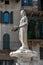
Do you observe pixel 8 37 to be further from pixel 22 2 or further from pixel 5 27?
pixel 22 2

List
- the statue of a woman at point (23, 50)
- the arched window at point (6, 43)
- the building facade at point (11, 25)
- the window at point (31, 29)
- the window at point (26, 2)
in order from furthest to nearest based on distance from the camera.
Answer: the window at point (26, 2) < the arched window at point (6, 43) < the building facade at point (11, 25) < the window at point (31, 29) < the statue of a woman at point (23, 50)

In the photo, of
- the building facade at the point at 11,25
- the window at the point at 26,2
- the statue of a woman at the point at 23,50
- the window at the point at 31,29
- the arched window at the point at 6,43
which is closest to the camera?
the statue of a woman at the point at 23,50

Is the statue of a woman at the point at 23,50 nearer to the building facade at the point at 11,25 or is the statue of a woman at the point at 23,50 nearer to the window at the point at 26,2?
the building facade at the point at 11,25

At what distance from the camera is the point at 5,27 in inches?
1544

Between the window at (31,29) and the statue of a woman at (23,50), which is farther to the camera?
the window at (31,29)

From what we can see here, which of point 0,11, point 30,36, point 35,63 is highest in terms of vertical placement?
point 0,11

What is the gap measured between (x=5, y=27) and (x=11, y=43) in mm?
1979

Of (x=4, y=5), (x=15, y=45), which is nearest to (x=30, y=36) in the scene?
(x=15, y=45)

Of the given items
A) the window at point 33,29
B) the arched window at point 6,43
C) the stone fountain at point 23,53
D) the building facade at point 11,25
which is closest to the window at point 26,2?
the building facade at point 11,25

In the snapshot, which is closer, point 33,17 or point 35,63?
point 35,63

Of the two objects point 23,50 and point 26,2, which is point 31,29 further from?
point 23,50

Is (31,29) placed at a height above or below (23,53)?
below

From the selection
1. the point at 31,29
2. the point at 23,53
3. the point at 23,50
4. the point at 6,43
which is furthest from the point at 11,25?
the point at 23,53

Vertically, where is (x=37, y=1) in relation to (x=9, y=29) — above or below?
above
